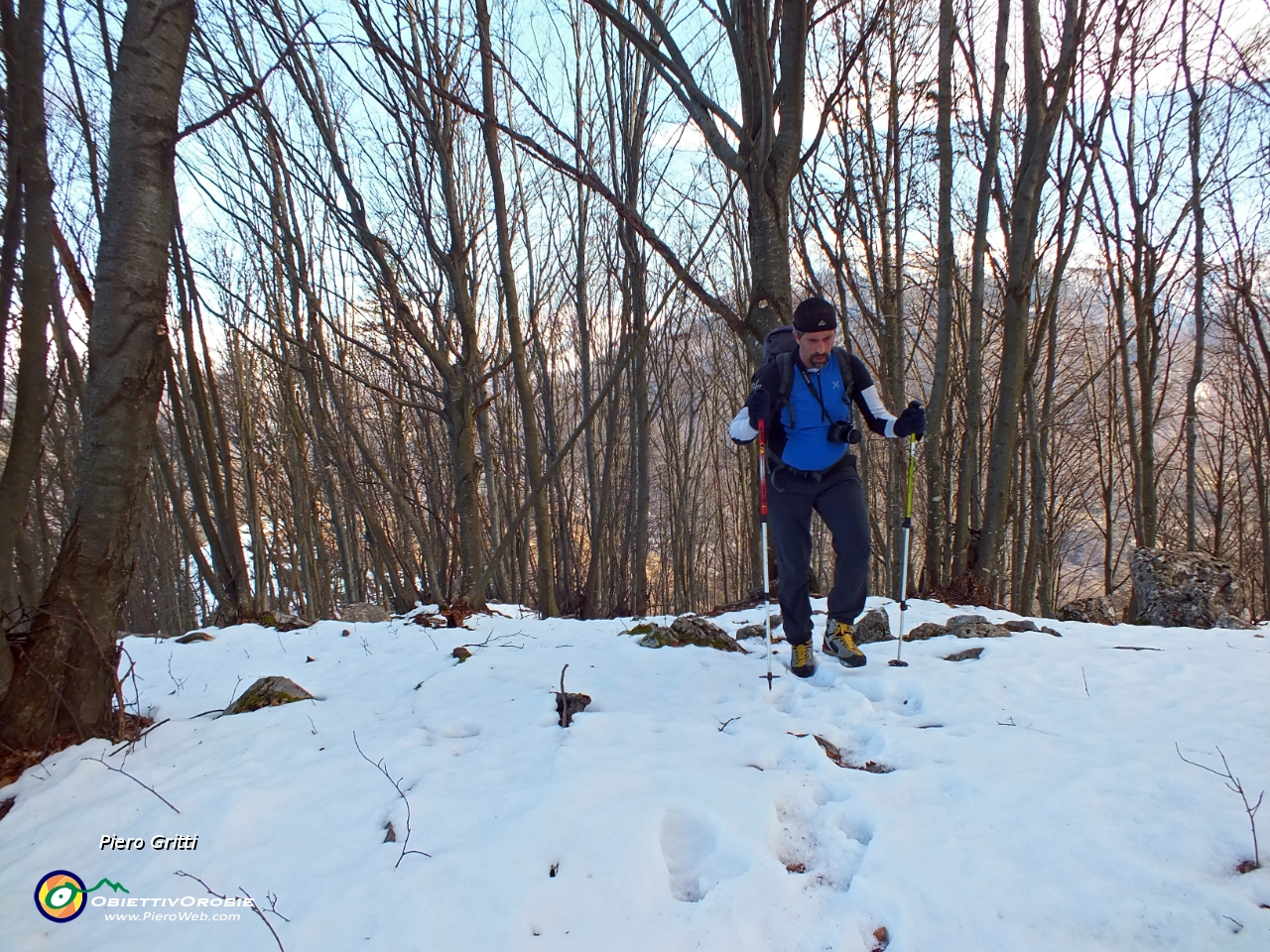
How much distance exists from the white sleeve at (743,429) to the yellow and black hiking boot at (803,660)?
1190 mm

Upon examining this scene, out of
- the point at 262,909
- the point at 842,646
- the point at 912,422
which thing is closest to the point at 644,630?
the point at 842,646

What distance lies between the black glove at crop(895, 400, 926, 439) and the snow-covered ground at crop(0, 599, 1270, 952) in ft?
4.14

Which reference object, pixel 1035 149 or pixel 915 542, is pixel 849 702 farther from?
pixel 915 542

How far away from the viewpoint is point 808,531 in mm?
3523

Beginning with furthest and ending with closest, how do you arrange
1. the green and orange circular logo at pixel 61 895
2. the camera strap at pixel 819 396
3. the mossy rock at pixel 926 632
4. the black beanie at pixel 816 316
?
the mossy rock at pixel 926 632 < the camera strap at pixel 819 396 < the black beanie at pixel 816 316 < the green and orange circular logo at pixel 61 895

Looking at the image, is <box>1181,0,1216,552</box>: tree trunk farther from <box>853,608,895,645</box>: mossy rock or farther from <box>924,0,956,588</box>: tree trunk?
<box>853,608,895,645</box>: mossy rock

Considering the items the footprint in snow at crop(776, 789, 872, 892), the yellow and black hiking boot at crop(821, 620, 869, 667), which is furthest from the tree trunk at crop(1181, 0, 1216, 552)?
the footprint in snow at crop(776, 789, 872, 892)

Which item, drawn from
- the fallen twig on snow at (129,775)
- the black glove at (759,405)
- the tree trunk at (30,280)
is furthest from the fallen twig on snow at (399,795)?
the black glove at (759,405)

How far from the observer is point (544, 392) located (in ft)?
32.2

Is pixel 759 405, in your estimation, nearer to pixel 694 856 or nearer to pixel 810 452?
pixel 810 452

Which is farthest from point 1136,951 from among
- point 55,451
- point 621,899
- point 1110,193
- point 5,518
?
point 55,451

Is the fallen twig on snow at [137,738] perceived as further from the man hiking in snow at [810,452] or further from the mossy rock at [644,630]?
the man hiking in snow at [810,452]

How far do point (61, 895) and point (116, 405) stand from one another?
5.81 ft

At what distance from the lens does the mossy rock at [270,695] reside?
2.93 metres
